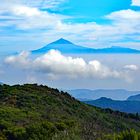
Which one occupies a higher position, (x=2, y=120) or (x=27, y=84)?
(x=27, y=84)

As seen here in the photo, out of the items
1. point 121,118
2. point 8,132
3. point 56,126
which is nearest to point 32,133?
point 56,126

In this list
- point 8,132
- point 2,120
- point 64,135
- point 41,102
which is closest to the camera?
point 64,135

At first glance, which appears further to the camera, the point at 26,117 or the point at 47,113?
the point at 47,113

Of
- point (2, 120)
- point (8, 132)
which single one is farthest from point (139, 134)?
point (2, 120)

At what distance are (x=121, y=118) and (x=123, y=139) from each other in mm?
65106

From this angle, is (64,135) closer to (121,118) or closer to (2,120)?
(2,120)

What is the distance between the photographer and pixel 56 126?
4319 centimetres

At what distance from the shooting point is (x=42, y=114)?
210 ft

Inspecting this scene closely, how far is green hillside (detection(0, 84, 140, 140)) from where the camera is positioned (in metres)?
48.0

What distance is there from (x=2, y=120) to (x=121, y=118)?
33347 millimetres

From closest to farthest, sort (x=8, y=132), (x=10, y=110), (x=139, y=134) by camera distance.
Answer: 1. (x=139, y=134)
2. (x=8, y=132)
3. (x=10, y=110)

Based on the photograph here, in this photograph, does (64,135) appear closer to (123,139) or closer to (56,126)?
(123,139)

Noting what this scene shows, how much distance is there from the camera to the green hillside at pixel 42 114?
4800 centimetres

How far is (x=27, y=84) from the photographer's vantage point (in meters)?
88.7
